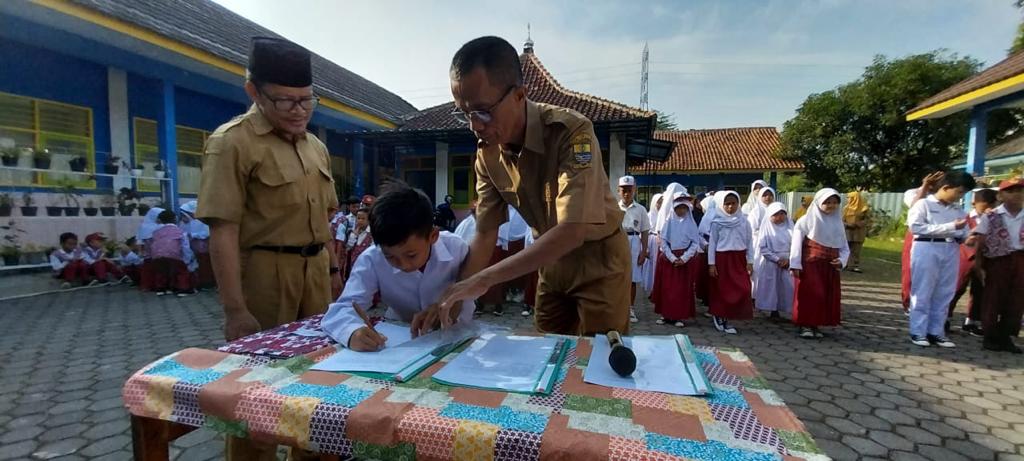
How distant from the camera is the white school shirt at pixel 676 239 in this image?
18.3 feet

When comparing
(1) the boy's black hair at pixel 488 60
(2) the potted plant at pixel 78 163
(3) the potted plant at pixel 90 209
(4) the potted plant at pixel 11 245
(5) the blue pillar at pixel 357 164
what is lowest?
(4) the potted plant at pixel 11 245

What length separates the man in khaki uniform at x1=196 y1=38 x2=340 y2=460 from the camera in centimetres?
180

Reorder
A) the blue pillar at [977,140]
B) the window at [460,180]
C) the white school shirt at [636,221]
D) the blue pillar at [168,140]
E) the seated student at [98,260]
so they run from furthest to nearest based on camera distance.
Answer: the window at [460,180]
the blue pillar at [977,140]
the blue pillar at [168,140]
the seated student at [98,260]
the white school shirt at [636,221]

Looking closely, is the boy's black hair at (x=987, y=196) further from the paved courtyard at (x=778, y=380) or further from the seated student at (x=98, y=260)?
the seated student at (x=98, y=260)

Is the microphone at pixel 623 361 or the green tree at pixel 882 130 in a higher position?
the green tree at pixel 882 130

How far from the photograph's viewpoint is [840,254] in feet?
16.0

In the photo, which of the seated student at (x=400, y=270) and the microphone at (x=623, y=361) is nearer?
the microphone at (x=623, y=361)

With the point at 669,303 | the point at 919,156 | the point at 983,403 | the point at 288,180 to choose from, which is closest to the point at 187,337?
the point at 288,180

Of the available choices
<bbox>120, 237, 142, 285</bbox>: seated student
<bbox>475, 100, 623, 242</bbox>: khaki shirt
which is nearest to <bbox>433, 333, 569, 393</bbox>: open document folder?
<bbox>475, 100, 623, 242</bbox>: khaki shirt

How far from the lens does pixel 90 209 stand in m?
7.47

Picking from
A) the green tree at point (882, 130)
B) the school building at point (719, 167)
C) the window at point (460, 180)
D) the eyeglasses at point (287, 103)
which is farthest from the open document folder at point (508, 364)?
the green tree at point (882, 130)

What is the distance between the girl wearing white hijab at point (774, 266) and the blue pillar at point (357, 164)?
1099cm

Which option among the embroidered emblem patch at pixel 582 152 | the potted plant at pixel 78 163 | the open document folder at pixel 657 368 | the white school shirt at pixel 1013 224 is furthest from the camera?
the potted plant at pixel 78 163

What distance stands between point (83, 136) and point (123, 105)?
818 mm
